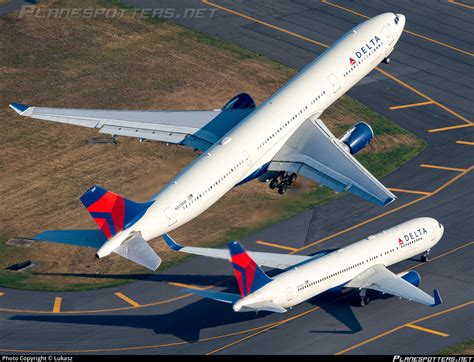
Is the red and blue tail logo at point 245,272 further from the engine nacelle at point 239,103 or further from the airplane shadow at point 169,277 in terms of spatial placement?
the engine nacelle at point 239,103

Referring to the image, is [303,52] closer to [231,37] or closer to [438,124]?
[231,37]

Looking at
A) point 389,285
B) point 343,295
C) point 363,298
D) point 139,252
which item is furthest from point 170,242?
point 389,285

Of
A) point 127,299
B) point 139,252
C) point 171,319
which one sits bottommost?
point 127,299

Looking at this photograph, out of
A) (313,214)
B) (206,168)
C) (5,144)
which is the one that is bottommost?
(5,144)

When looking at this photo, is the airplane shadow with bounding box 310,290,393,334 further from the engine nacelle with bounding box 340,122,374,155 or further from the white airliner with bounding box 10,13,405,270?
the engine nacelle with bounding box 340,122,374,155

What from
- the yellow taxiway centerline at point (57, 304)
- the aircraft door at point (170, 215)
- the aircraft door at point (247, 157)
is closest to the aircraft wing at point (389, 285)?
the aircraft door at point (247, 157)

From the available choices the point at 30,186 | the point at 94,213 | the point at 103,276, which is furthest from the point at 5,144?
the point at 94,213

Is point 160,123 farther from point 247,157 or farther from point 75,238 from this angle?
point 75,238
